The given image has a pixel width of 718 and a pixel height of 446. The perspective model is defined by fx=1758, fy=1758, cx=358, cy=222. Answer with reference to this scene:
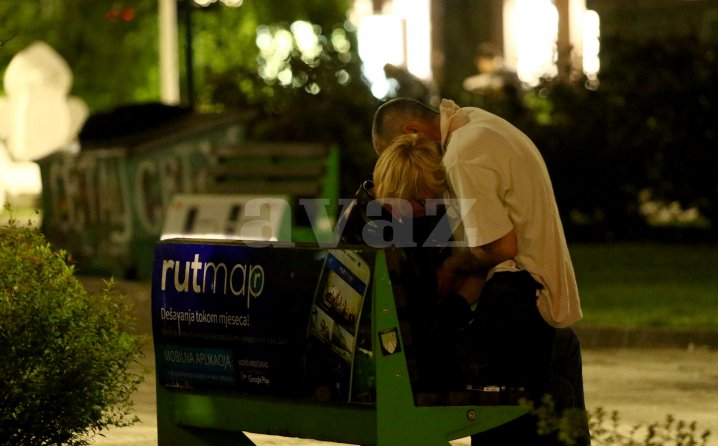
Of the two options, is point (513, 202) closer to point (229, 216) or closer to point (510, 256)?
point (510, 256)

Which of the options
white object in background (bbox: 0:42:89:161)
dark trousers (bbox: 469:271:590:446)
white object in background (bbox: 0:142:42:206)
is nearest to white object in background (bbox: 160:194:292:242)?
white object in background (bbox: 0:42:89:161)

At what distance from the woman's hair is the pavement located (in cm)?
213

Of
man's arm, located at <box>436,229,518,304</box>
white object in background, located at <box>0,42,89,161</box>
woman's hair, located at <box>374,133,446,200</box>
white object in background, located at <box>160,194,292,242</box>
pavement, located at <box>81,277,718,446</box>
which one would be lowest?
pavement, located at <box>81,277,718,446</box>

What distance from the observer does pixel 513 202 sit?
19.3 ft

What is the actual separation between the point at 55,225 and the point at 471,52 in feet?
85.6

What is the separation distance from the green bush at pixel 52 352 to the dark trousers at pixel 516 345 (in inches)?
67.5

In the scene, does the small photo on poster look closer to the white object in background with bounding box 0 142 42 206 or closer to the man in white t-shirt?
the man in white t-shirt

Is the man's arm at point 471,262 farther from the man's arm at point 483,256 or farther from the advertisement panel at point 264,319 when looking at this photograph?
the advertisement panel at point 264,319

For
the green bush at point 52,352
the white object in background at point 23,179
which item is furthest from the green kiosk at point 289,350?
the white object in background at point 23,179

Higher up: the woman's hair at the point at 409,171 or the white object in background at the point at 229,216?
the white object in background at the point at 229,216

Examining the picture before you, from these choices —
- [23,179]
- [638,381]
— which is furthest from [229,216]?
[23,179]

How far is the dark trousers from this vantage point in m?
5.80

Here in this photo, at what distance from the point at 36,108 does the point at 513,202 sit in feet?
57.5

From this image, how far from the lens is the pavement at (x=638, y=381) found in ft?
28.6
